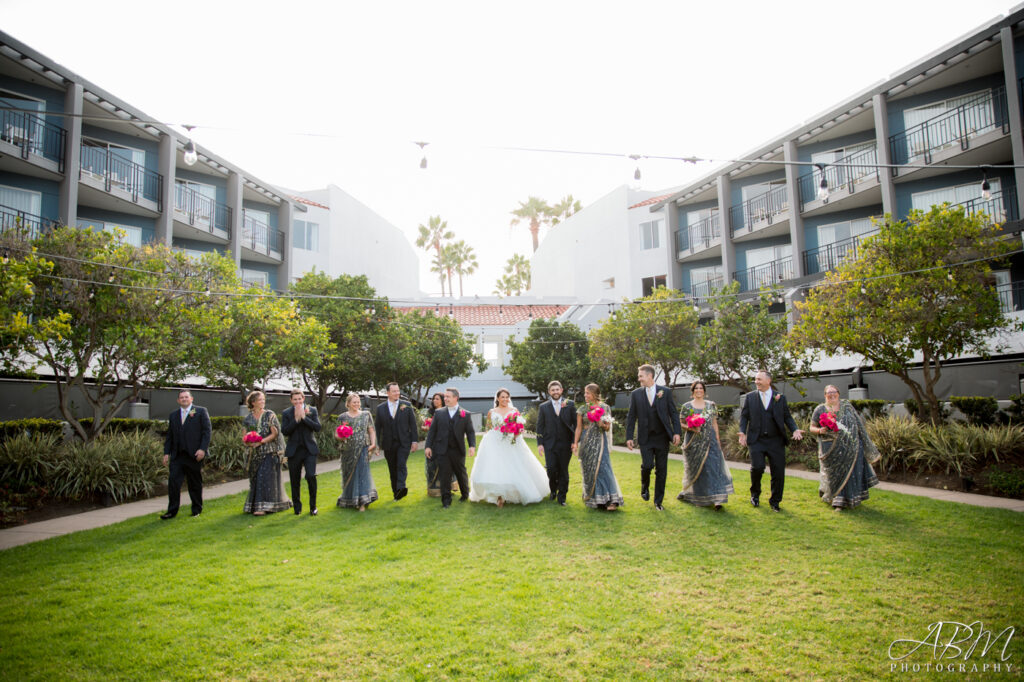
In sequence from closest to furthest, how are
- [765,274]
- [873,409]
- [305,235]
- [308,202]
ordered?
[873,409], [765,274], [305,235], [308,202]

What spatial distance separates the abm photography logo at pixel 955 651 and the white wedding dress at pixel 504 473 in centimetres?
623

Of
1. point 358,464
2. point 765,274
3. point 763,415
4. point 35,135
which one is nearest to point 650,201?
point 765,274

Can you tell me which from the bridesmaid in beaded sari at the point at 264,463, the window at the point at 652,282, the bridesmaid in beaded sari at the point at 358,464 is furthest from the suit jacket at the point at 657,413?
the window at the point at 652,282

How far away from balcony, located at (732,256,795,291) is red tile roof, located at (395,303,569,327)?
1222 centimetres

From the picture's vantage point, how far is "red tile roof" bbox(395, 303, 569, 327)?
37.8 meters

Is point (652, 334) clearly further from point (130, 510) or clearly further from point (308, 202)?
point (308, 202)

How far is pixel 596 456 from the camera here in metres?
9.33

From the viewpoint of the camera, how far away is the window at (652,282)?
3403 centimetres

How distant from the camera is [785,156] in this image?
83.8 ft

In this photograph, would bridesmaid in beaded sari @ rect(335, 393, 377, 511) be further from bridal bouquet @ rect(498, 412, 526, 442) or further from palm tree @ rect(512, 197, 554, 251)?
palm tree @ rect(512, 197, 554, 251)

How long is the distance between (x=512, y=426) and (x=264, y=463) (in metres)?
4.11

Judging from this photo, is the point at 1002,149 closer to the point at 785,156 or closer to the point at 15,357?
the point at 785,156

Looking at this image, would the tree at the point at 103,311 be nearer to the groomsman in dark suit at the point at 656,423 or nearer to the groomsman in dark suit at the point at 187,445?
the groomsman in dark suit at the point at 187,445

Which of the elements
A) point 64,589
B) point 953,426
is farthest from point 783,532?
point 64,589
